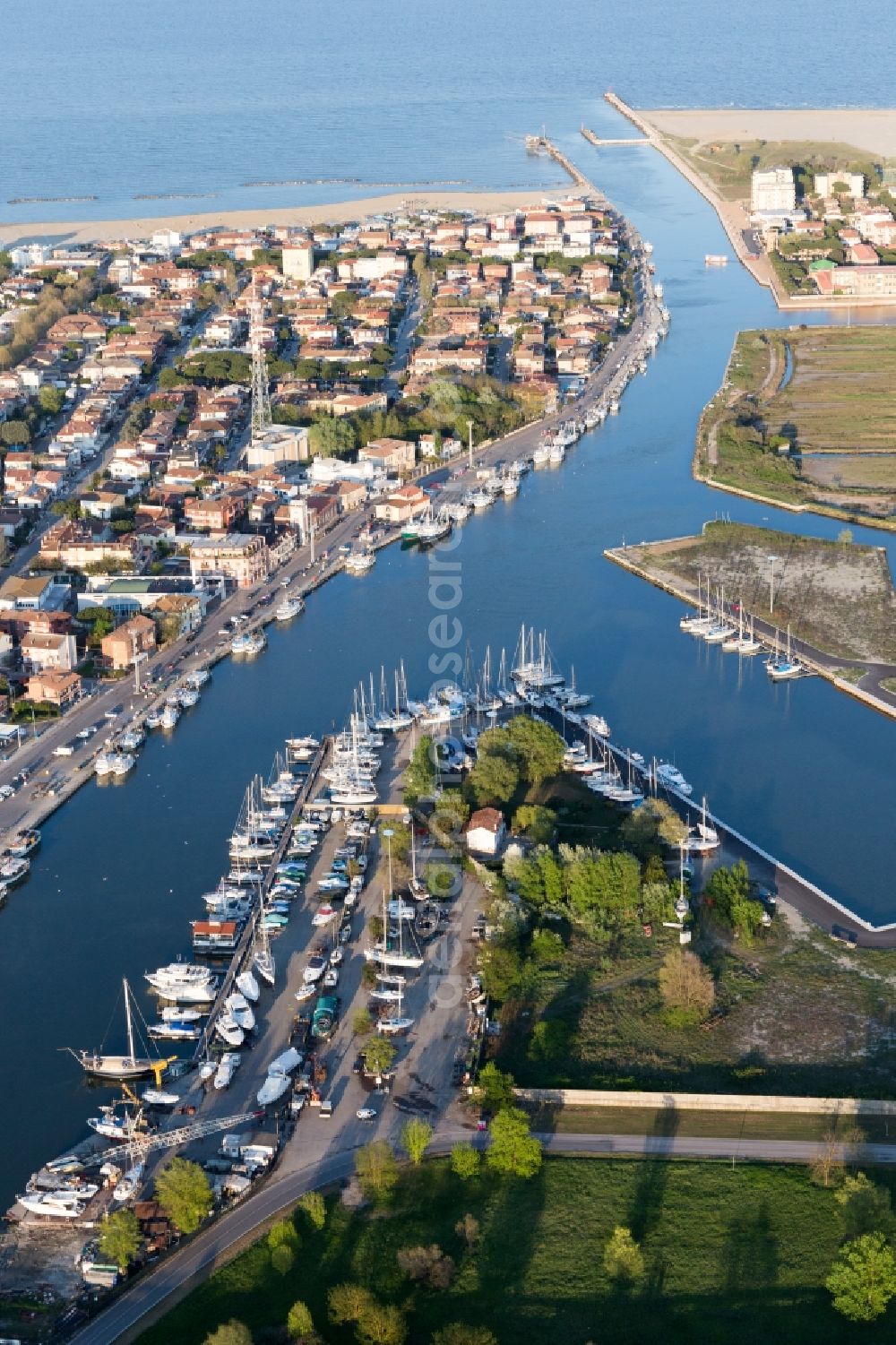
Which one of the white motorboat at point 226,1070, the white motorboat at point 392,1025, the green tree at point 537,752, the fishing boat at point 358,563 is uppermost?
the fishing boat at point 358,563

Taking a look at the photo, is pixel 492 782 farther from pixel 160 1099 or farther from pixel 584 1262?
pixel 584 1262

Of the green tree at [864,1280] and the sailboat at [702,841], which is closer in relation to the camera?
the green tree at [864,1280]

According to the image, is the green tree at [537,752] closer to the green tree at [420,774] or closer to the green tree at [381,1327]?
the green tree at [420,774]

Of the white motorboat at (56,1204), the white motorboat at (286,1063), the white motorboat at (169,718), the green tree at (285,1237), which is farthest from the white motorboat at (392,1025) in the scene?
the white motorboat at (169,718)

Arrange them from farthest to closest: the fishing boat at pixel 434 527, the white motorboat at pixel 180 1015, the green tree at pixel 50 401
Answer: the green tree at pixel 50 401, the fishing boat at pixel 434 527, the white motorboat at pixel 180 1015

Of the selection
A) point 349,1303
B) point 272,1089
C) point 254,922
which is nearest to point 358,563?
point 254,922

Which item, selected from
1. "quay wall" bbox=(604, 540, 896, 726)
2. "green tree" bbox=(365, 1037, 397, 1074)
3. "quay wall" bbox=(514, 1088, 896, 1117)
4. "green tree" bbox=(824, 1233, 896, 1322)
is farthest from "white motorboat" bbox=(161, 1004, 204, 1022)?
"quay wall" bbox=(604, 540, 896, 726)

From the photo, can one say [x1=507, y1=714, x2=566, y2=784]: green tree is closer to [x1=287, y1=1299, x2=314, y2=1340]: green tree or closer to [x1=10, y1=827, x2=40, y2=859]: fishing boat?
[x1=10, y1=827, x2=40, y2=859]: fishing boat
